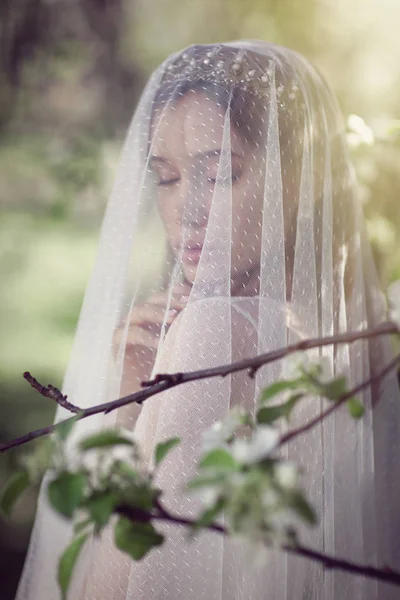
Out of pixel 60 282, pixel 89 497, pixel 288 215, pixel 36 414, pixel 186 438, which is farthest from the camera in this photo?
pixel 60 282

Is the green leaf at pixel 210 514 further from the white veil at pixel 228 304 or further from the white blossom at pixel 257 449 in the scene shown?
the white veil at pixel 228 304

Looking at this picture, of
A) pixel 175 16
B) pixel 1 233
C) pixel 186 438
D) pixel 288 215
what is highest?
pixel 175 16

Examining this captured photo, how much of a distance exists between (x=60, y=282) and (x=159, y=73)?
1.73 m

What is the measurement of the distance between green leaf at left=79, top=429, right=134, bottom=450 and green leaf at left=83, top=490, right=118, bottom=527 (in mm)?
32

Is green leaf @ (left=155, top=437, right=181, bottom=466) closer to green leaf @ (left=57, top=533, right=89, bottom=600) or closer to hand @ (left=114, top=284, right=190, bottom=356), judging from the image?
green leaf @ (left=57, top=533, right=89, bottom=600)

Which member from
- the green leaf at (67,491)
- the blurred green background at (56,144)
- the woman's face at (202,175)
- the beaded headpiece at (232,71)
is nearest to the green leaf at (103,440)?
the green leaf at (67,491)

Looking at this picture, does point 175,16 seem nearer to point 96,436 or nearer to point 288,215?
point 288,215

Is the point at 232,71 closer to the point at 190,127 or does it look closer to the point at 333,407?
the point at 190,127

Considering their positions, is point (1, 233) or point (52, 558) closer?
point (52, 558)

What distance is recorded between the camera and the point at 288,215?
968 millimetres

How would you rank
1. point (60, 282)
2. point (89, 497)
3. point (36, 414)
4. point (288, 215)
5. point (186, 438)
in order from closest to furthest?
1. point (89, 497)
2. point (186, 438)
3. point (288, 215)
4. point (36, 414)
5. point (60, 282)

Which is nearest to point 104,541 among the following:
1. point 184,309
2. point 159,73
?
point 184,309

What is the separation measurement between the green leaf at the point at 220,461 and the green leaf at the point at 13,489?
15cm

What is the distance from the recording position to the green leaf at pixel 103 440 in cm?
39
